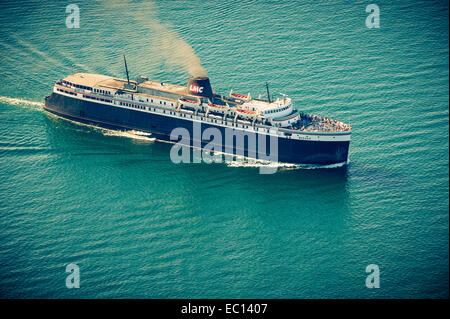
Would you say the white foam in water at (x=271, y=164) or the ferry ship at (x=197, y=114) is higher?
the ferry ship at (x=197, y=114)

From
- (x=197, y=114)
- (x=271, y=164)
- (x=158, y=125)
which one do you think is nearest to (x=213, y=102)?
(x=197, y=114)

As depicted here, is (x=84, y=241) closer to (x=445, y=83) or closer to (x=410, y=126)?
(x=410, y=126)

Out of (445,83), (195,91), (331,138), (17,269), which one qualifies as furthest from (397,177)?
(17,269)

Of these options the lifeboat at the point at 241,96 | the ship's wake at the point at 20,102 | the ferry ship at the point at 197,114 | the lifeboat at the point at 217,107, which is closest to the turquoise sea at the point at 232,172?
the ship's wake at the point at 20,102

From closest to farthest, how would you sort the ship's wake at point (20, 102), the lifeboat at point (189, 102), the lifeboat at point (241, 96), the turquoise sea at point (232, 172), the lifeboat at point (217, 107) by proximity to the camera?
1. the turquoise sea at point (232, 172)
2. the lifeboat at point (217, 107)
3. the lifeboat at point (241, 96)
4. the lifeboat at point (189, 102)
5. the ship's wake at point (20, 102)

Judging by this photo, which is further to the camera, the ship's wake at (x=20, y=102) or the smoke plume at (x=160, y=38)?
the smoke plume at (x=160, y=38)

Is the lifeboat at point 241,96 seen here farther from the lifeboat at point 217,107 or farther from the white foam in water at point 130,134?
the white foam in water at point 130,134

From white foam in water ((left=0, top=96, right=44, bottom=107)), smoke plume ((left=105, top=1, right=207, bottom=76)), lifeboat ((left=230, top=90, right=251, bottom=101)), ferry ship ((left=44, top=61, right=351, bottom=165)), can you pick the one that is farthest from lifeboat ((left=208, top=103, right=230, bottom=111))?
white foam in water ((left=0, top=96, right=44, bottom=107))
